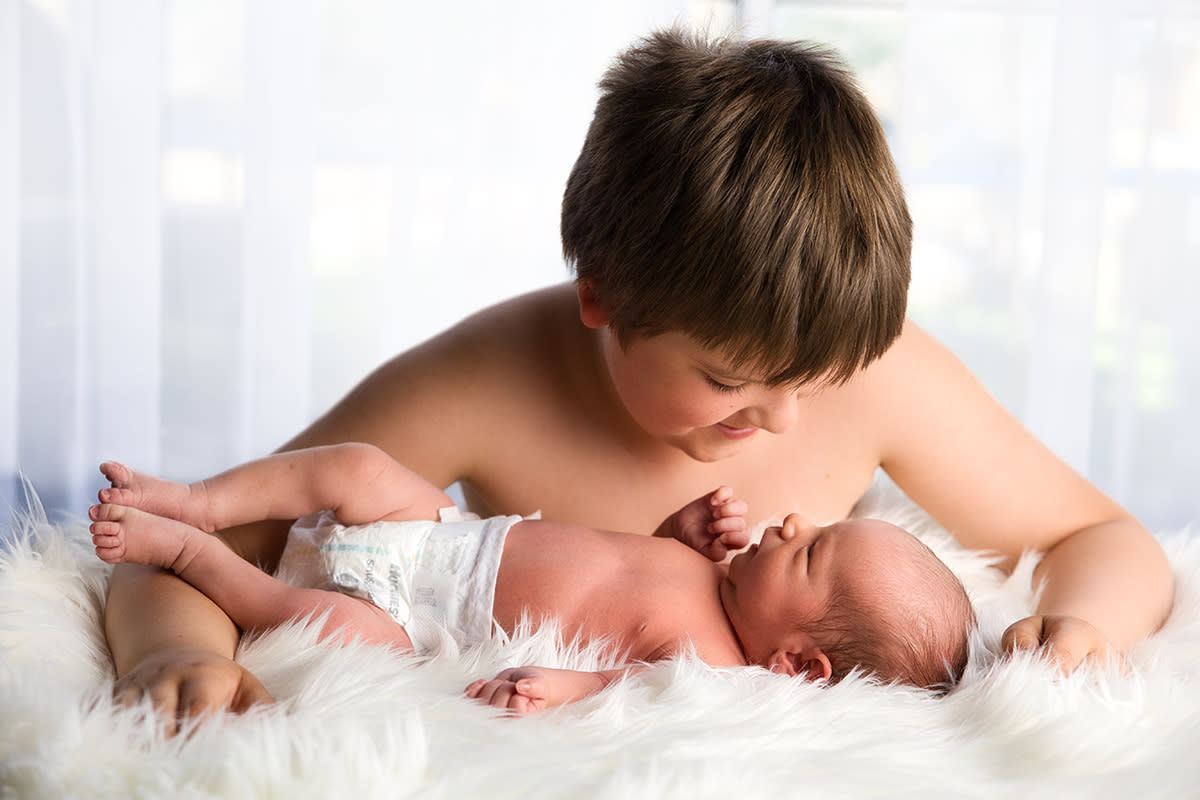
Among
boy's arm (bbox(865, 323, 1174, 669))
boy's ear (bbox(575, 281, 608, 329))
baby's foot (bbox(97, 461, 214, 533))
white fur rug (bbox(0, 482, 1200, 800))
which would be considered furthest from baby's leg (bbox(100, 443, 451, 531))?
boy's arm (bbox(865, 323, 1174, 669))

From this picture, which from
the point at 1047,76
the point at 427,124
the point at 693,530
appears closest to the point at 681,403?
the point at 693,530

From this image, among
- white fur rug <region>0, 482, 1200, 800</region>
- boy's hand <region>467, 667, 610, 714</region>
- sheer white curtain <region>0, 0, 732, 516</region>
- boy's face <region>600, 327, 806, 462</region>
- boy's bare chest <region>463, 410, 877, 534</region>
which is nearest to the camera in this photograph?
white fur rug <region>0, 482, 1200, 800</region>

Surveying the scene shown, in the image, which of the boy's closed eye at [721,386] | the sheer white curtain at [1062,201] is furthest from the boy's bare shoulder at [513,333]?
the sheer white curtain at [1062,201]

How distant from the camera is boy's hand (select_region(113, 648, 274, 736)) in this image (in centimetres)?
69

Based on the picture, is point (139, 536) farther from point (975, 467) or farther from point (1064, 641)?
point (975, 467)

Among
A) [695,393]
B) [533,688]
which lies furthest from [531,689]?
[695,393]

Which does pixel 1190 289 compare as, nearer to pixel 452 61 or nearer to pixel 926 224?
pixel 926 224

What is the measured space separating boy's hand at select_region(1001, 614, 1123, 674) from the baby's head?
2.1 inches

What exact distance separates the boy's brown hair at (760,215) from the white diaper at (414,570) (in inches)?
10.9

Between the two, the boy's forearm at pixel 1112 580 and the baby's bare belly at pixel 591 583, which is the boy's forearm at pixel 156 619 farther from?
the boy's forearm at pixel 1112 580

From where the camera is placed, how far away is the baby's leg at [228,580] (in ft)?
2.87

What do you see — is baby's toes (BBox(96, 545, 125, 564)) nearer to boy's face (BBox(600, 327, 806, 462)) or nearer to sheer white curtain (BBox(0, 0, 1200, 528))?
boy's face (BBox(600, 327, 806, 462))

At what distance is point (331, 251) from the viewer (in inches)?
106

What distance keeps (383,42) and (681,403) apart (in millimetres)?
1957
